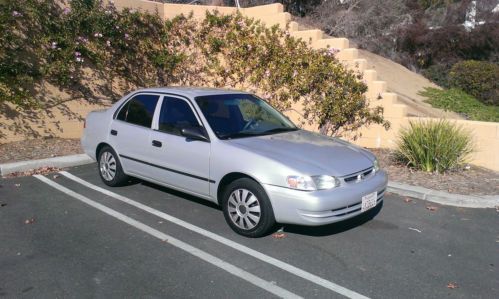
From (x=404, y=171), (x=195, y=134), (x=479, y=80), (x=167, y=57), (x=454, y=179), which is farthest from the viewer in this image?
(x=479, y=80)

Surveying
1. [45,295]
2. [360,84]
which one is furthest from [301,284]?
[360,84]

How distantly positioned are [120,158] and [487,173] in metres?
5.84

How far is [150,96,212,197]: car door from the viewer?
5.44m

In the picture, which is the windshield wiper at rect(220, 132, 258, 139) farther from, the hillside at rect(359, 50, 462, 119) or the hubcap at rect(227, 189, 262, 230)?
the hillside at rect(359, 50, 462, 119)

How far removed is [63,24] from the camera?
9.89 metres

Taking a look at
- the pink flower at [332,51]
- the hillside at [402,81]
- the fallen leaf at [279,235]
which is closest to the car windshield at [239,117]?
the fallen leaf at [279,235]

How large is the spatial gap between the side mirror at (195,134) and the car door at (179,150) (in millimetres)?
58

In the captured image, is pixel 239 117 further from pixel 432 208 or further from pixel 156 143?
pixel 432 208

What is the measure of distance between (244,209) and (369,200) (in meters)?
1.34

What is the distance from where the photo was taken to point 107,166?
6848 mm

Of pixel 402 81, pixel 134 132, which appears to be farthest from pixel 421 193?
pixel 402 81

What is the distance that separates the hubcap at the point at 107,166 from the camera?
6.75 meters

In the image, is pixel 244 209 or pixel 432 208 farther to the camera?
pixel 432 208

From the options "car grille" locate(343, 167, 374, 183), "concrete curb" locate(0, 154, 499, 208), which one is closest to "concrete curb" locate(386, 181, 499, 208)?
"concrete curb" locate(0, 154, 499, 208)
